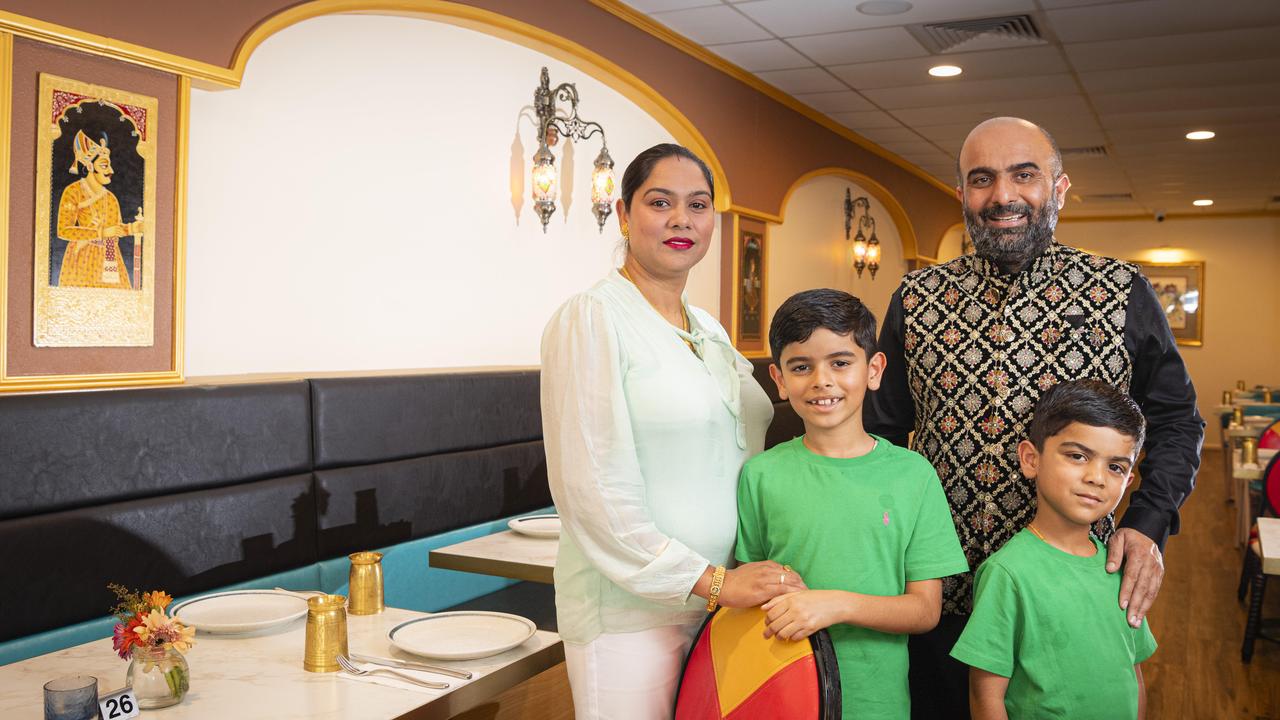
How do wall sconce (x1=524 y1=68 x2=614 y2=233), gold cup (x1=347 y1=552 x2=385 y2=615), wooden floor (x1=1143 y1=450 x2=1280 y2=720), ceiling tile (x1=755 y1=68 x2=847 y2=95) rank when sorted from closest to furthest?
gold cup (x1=347 y1=552 x2=385 y2=615)
wooden floor (x1=1143 y1=450 x2=1280 y2=720)
wall sconce (x1=524 y1=68 x2=614 y2=233)
ceiling tile (x1=755 y1=68 x2=847 y2=95)

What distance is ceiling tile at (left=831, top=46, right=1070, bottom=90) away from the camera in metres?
5.75

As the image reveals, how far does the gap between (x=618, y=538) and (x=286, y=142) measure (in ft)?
7.85

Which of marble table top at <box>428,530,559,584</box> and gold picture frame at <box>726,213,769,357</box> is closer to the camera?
marble table top at <box>428,530,559,584</box>

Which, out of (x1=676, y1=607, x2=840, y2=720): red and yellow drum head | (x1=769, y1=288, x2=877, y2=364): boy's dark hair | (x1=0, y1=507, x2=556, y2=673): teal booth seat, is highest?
(x1=769, y1=288, x2=877, y2=364): boy's dark hair

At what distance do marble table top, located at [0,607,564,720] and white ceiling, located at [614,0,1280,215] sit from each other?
12.2 ft

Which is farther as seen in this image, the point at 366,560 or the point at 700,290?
the point at 700,290

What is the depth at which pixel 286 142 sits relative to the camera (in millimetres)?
3441

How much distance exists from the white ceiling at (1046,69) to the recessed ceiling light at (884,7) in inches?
0.6

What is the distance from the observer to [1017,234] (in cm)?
180

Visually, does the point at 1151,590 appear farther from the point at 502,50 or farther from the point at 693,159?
the point at 502,50

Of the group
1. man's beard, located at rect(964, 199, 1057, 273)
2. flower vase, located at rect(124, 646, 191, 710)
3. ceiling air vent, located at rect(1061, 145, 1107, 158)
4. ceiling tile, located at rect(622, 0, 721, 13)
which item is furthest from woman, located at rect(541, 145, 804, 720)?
ceiling air vent, located at rect(1061, 145, 1107, 158)

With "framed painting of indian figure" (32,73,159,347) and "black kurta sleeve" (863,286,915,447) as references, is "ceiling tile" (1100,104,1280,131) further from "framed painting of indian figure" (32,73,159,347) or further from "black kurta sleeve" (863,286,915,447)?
"framed painting of indian figure" (32,73,159,347)

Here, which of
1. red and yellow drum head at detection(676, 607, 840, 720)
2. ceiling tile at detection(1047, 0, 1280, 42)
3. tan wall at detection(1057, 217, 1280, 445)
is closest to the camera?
red and yellow drum head at detection(676, 607, 840, 720)

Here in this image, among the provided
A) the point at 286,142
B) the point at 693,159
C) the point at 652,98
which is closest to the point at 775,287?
the point at 652,98
